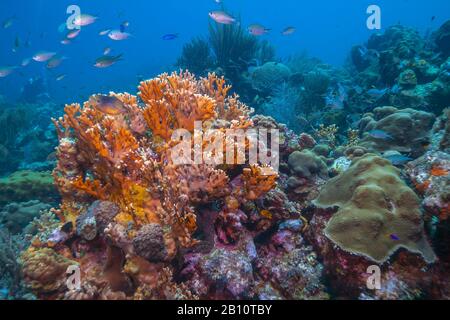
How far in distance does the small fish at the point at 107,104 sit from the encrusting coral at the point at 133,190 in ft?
0.04

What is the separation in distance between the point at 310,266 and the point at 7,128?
15068mm

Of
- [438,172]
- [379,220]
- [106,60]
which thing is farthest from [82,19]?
[438,172]

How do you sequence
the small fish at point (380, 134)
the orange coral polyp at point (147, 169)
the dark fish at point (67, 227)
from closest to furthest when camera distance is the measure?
the orange coral polyp at point (147, 169)
the dark fish at point (67, 227)
the small fish at point (380, 134)

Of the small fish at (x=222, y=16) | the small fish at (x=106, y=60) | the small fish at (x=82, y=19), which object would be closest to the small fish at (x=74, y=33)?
the small fish at (x=82, y=19)

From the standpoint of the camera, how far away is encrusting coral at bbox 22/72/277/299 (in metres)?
3.08

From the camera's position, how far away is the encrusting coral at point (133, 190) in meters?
3.08

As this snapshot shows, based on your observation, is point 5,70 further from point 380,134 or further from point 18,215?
point 380,134

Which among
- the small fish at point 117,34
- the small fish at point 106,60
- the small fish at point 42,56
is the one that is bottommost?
the small fish at point 106,60

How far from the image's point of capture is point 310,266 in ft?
12.4

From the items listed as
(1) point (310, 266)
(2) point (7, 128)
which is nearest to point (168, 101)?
(1) point (310, 266)

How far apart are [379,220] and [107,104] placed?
362 centimetres

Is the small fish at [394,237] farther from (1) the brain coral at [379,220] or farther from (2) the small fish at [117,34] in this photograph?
(2) the small fish at [117,34]

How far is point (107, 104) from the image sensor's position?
3783 millimetres

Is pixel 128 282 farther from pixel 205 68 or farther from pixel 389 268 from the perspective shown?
pixel 205 68
